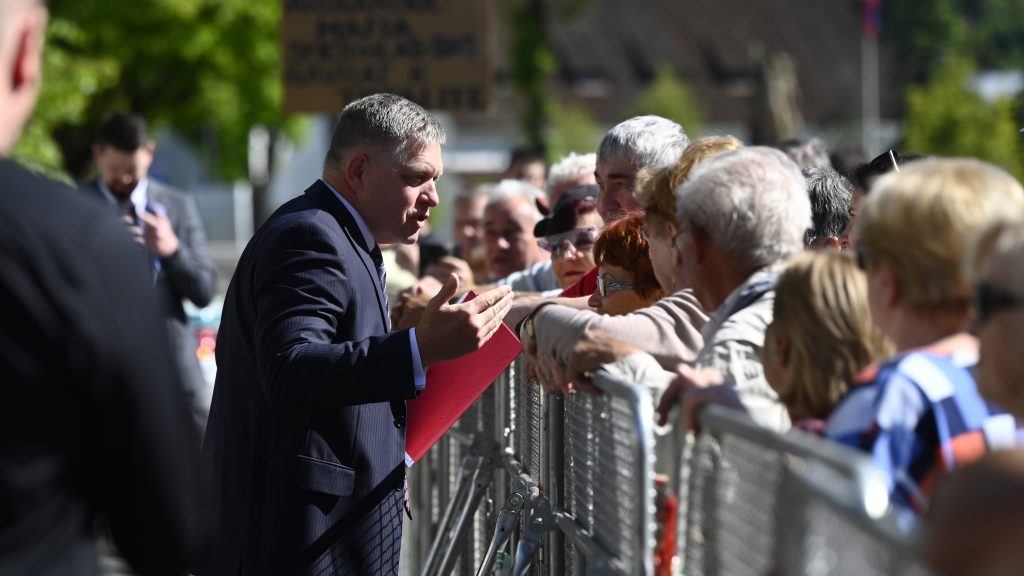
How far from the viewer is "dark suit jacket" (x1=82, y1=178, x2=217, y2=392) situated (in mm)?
7402

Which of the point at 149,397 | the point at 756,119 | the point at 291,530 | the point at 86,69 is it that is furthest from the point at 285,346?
the point at 756,119

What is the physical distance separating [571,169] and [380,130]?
2.44 m

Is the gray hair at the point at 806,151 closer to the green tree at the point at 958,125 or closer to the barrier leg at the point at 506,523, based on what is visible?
the barrier leg at the point at 506,523

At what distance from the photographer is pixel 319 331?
3.78 metres

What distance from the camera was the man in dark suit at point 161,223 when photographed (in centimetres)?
738

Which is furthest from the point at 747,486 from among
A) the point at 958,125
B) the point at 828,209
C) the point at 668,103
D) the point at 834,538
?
the point at 668,103

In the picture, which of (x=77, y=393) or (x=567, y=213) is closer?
(x=77, y=393)

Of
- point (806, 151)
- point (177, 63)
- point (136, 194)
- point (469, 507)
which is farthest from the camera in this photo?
point (177, 63)

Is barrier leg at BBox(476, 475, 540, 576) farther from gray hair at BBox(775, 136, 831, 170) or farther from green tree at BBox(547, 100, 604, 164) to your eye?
green tree at BBox(547, 100, 604, 164)

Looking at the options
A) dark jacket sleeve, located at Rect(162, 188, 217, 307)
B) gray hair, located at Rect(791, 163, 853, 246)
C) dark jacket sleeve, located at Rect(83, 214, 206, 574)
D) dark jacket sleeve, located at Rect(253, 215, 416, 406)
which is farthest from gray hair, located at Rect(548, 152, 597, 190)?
dark jacket sleeve, located at Rect(83, 214, 206, 574)

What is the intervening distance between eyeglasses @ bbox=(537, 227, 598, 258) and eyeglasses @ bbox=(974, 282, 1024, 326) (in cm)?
342

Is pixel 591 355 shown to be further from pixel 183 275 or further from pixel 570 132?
pixel 570 132

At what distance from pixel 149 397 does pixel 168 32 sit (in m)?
27.4

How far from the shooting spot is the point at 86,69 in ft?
73.8
